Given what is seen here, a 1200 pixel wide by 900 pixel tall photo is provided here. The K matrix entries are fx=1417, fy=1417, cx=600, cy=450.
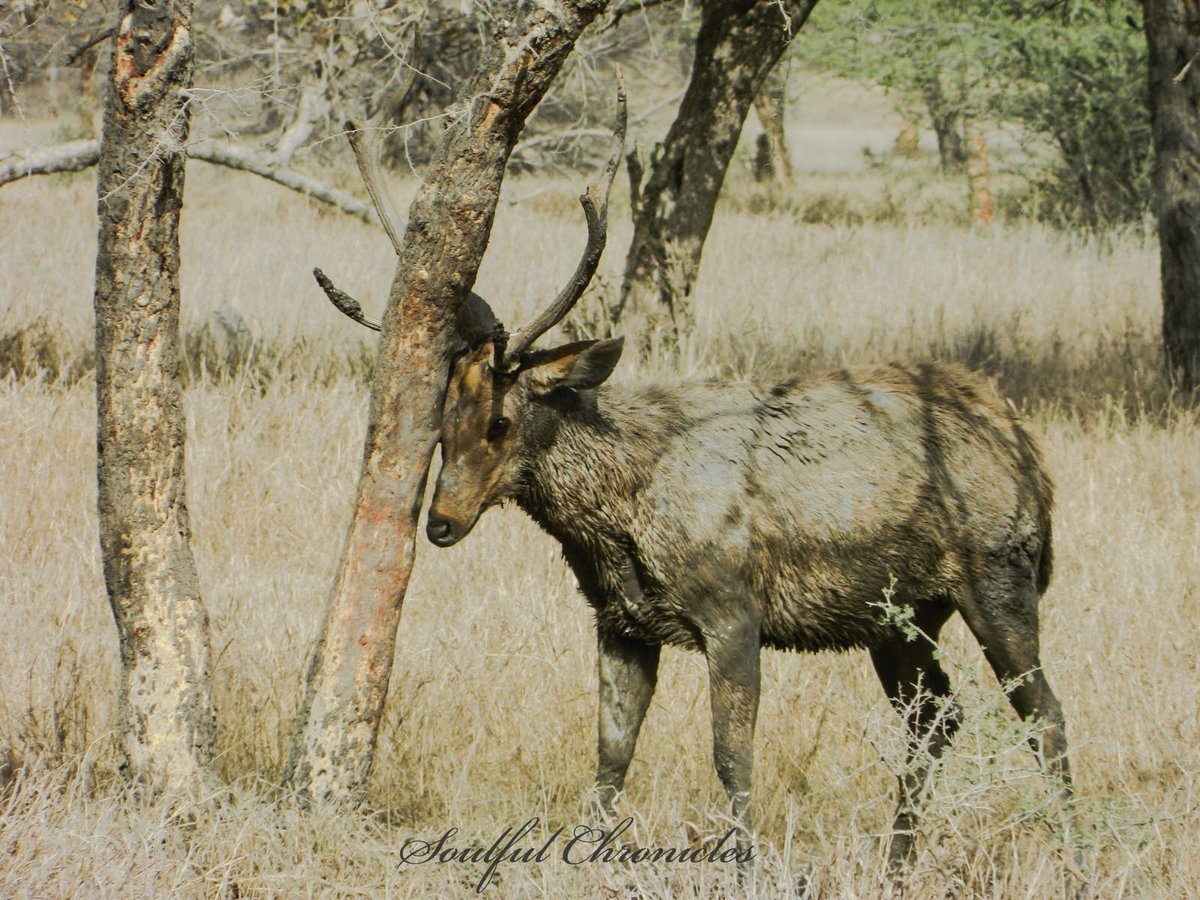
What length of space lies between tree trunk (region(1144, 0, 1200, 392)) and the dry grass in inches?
21.9

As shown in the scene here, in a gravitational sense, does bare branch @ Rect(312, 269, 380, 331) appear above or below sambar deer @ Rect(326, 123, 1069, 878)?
above

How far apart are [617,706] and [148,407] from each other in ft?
5.57

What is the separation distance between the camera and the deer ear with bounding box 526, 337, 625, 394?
425 centimetres

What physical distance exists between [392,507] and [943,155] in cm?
2657

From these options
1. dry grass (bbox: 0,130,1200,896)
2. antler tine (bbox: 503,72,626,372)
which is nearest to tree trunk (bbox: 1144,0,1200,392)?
dry grass (bbox: 0,130,1200,896)

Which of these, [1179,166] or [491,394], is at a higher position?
[1179,166]

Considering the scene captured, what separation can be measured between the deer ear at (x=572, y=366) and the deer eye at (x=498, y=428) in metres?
0.16

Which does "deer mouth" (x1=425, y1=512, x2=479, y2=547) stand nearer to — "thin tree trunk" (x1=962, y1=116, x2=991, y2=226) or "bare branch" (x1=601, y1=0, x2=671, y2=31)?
"bare branch" (x1=601, y1=0, x2=671, y2=31)

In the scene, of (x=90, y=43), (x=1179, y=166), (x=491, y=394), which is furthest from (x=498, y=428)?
(x=1179, y=166)

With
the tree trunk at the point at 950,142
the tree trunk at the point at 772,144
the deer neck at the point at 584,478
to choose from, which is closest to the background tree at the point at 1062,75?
the tree trunk at the point at 772,144

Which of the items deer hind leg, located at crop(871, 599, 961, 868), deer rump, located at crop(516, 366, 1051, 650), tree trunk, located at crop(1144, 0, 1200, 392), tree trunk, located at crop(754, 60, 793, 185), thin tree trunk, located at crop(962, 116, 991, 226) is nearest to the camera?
deer rump, located at crop(516, 366, 1051, 650)

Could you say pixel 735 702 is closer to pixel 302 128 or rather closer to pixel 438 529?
pixel 438 529

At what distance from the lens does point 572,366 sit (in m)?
4.32

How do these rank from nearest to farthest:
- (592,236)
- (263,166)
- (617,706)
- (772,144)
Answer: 1. (592,236)
2. (617,706)
3. (263,166)
4. (772,144)
